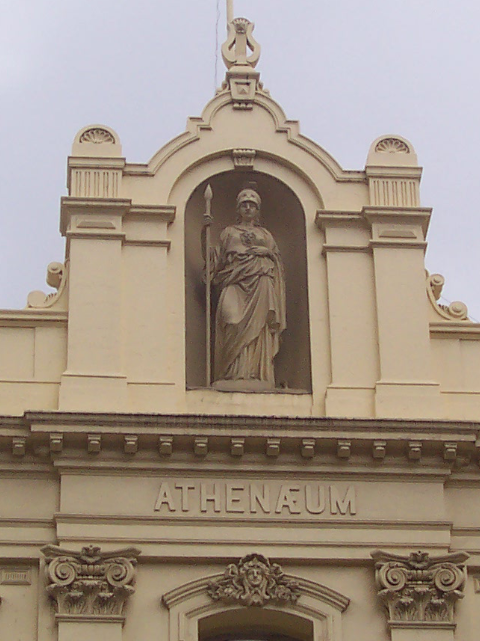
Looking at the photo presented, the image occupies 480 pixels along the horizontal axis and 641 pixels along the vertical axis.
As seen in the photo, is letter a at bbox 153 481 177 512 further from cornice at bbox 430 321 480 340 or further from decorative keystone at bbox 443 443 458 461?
cornice at bbox 430 321 480 340

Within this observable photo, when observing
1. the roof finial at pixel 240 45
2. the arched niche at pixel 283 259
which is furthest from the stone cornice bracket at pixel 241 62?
the arched niche at pixel 283 259

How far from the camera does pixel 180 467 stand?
24234mm

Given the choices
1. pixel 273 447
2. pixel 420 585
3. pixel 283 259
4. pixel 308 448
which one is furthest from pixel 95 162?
pixel 420 585

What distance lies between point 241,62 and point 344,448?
6376 mm

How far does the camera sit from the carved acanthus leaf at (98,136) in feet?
87.0

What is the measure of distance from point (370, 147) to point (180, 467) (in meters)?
5.49

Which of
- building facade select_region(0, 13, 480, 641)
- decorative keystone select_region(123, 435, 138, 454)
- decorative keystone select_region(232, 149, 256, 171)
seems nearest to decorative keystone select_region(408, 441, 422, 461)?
building facade select_region(0, 13, 480, 641)

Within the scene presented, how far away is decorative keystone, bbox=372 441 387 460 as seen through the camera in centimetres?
2427

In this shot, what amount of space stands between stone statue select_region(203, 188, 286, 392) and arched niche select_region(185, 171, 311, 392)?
27cm

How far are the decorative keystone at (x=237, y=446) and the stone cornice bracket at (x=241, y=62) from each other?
5.38m

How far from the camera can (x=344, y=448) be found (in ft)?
79.5

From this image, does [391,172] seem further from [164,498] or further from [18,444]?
[18,444]

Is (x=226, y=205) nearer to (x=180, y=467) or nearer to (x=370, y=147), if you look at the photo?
(x=370, y=147)

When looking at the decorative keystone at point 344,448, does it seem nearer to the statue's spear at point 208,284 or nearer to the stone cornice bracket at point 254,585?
the stone cornice bracket at point 254,585
